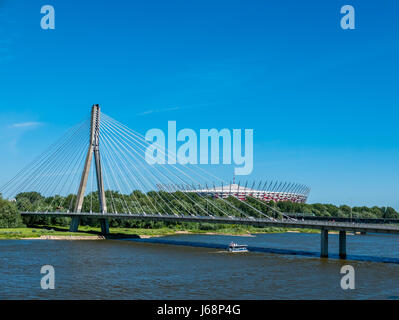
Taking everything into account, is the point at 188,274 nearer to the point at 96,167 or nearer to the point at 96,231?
the point at 96,167

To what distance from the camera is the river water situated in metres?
28.2

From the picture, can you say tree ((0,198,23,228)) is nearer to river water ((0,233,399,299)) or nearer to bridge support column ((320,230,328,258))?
river water ((0,233,399,299))

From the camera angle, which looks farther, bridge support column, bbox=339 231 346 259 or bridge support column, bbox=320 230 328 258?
bridge support column, bbox=339 231 346 259

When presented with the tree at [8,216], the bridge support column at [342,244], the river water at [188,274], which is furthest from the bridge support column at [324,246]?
the tree at [8,216]

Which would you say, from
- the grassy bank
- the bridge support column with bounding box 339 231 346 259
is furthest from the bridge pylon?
the bridge support column with bounding box 339 231 346 259

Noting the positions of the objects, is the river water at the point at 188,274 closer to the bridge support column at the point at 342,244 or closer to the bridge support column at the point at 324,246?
the bridge support column at the point at 324,246

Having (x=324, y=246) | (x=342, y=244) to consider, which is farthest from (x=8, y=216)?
(x=342, y=244)

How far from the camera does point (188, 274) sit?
35.7 meters

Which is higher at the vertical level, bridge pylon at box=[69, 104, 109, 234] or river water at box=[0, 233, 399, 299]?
bridge pylon at box=[69, 104, 109, 234]

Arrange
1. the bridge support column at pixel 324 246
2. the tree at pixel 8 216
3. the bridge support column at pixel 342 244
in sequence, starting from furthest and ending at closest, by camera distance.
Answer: the tree at pixel 8 216 → the bridge support column at pixel 342 244 → the bridge support column at pixel 324 246

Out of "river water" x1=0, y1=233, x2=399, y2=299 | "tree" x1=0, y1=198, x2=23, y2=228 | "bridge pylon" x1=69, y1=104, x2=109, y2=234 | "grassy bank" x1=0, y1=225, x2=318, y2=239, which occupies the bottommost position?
"grassy bank" x1=0, y1=225, x2=318, y2=239

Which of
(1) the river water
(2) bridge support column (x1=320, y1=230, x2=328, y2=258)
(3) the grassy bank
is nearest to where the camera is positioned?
(1) the river water

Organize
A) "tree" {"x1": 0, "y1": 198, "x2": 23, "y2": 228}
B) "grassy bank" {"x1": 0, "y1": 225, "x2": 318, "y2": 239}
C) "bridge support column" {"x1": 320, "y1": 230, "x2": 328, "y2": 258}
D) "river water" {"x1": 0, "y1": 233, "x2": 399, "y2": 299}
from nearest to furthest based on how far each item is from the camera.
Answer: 1. "river water" {"x1": 0, "y1": 233, "x2": 399, "y2": 299}
2. "bridge support column" {"x1": 320, "y1": 230, "x2": 328, "y2": 258}
3. "grassy bank" {"x1": 0, "y1": 225, "x2": 318, "y2": 239}
4. "tree" {"x1": 0, "y1": 198, "x2": 23, "y2": 228}

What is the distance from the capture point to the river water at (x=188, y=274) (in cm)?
2819
